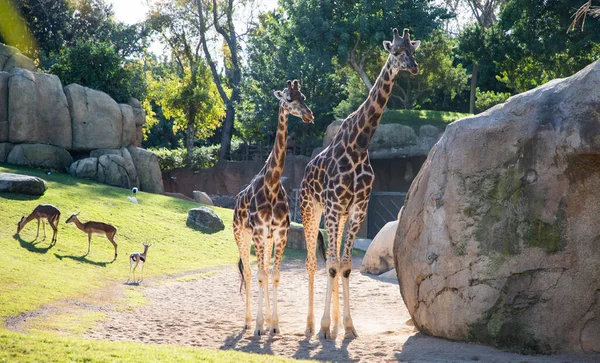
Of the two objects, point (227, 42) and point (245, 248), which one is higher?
point (227, 42)

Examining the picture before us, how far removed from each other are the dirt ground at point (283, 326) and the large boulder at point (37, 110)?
40.0 ft

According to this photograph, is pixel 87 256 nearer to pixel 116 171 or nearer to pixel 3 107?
pixel 116 171

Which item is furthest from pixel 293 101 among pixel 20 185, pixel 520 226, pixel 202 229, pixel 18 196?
pixel 202 229

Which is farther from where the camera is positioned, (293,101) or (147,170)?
(147,170)

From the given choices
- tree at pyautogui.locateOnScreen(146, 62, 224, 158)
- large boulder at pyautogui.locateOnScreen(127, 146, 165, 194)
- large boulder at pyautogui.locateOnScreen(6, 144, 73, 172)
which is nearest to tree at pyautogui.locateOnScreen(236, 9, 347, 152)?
tree at pyautogui.locateOnScreen(146, 62, 224, 158)

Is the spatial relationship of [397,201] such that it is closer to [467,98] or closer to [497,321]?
[467,98]

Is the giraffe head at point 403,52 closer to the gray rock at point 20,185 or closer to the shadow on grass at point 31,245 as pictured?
the shadow on grass at point 31,245

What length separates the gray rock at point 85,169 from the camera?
81.8 feet

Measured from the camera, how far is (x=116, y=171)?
2595 centimetres

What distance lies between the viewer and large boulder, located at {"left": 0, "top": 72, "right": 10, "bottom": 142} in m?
24.5

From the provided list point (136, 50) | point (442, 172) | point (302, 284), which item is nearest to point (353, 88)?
point (136, 50)

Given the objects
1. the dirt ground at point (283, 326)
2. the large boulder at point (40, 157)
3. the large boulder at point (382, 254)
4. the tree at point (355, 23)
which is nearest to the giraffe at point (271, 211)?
the dirt ground at point (283, 326)

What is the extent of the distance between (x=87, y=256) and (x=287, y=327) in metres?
6.97

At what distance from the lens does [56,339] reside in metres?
7.79
